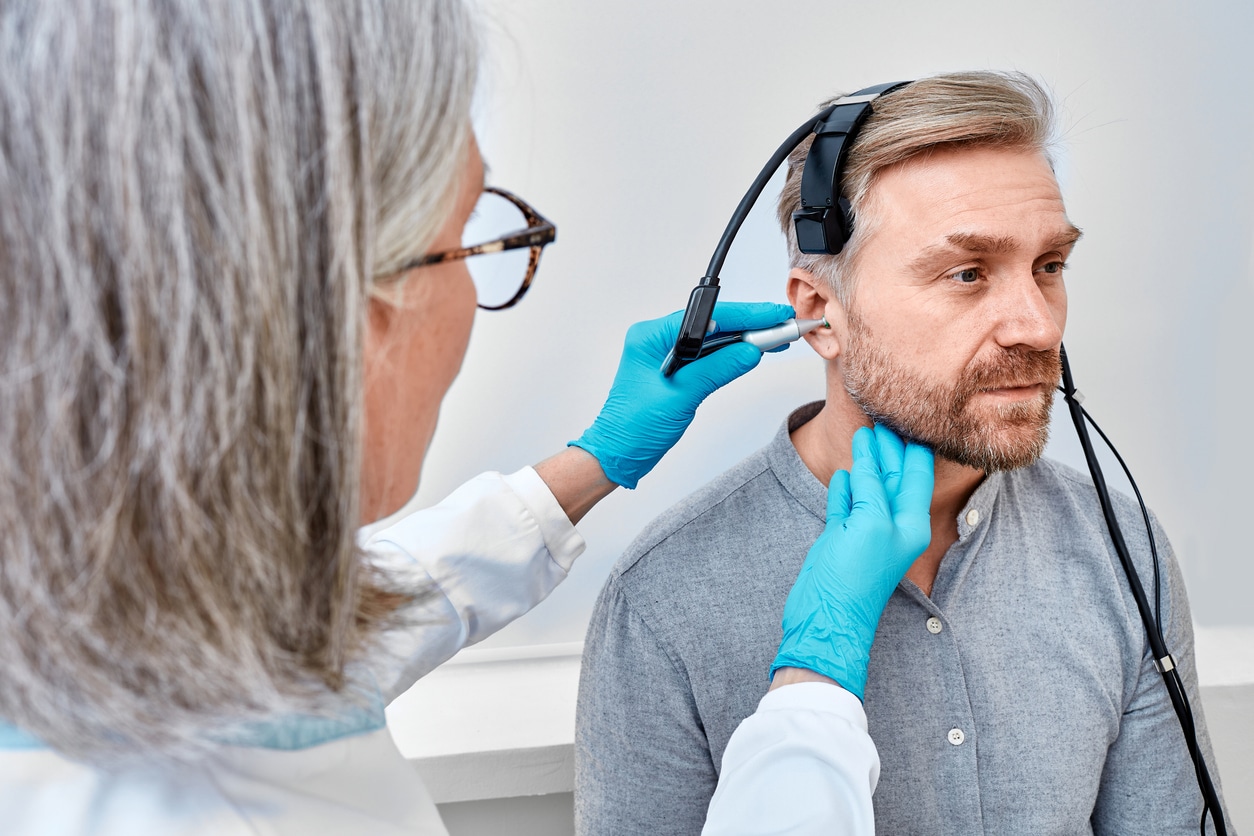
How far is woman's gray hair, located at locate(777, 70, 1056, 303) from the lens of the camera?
1.12 m

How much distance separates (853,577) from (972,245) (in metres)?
0.43

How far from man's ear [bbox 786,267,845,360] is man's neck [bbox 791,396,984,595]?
0.07 metres

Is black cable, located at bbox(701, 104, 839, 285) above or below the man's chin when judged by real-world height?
above

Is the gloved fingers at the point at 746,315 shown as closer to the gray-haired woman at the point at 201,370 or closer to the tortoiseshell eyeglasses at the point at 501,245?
the tortoiseshell eyeglasses at the point at 501,245

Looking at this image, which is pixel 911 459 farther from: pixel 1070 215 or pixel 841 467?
pixel 1070 215

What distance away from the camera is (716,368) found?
118 centimetres

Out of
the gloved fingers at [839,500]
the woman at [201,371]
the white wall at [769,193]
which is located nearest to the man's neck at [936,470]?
the gloved fingers at [839,500]

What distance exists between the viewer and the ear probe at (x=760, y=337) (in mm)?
1146

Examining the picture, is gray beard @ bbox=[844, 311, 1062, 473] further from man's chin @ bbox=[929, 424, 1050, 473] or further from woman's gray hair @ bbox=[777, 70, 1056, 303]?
woman's gray hair @ bbox=[777, 70, 1056, 303]

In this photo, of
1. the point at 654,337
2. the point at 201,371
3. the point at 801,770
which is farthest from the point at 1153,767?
the point at 201,371

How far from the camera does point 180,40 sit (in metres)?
0.48

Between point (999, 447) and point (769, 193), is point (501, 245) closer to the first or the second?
point (999, 447)

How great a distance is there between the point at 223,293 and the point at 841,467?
94cm

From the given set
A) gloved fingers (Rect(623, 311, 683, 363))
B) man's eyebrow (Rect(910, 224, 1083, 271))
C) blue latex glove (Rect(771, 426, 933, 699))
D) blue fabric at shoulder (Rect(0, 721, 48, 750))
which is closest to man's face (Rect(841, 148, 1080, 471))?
man's eyebrow (Rect(910, 224, 1083, 271))
